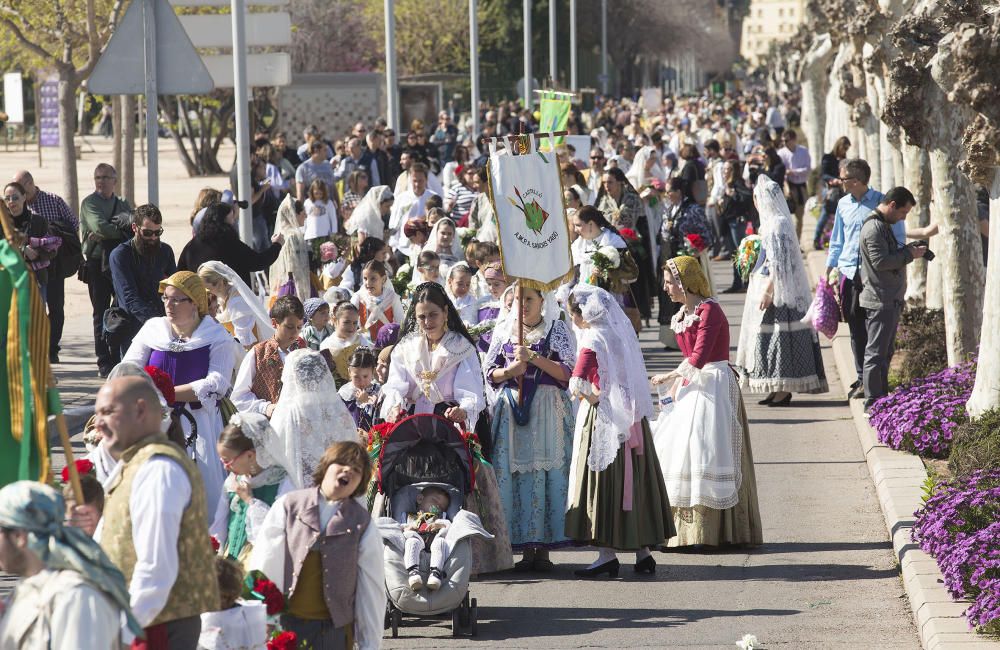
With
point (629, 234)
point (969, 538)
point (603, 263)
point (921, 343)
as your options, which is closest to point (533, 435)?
point (969, 538)

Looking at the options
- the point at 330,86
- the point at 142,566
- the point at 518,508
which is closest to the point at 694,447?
the point at 518,508

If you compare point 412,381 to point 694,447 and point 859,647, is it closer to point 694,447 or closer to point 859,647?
point 694,447

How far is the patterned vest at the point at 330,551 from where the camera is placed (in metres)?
6.42

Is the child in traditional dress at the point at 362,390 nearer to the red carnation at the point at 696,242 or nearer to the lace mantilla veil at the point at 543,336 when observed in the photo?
the lace mantilla veil at the point at 543,336

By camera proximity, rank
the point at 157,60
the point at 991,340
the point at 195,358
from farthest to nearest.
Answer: the point at 991,340 < the point at 157,60 < the point at 195,358

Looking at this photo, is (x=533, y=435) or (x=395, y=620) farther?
(x=533, y=435)

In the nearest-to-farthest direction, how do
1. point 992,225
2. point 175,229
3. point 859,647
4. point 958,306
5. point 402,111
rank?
point 859,647 → point 992,225 → point 958,306 → point 175,229 → point 402,111

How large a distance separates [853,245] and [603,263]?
208cm

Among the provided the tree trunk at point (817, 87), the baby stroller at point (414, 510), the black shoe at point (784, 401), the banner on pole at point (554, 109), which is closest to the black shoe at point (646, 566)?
the baby stroller at point (414, 510)

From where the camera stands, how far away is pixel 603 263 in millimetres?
14531

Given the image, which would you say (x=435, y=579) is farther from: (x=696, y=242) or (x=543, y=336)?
(x=696, y=242)

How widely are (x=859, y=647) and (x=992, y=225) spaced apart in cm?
463


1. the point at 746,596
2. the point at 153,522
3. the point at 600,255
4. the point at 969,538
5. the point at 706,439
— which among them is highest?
the point at 600,255

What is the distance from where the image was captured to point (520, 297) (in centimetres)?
937
